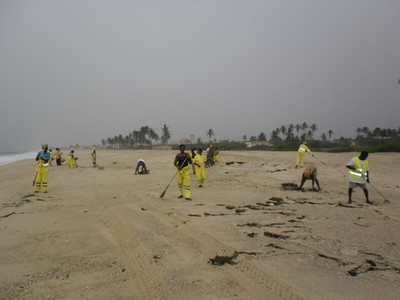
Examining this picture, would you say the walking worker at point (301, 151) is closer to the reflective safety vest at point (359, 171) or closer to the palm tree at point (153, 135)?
the reflective safety vest at point (359, 171)

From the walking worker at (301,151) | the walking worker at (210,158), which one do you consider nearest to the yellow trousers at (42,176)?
the walking worker at (210,158)

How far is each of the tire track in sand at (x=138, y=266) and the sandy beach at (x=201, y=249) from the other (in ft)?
0.05

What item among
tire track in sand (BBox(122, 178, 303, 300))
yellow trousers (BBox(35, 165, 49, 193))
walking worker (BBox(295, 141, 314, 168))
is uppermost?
walking worker (BBox(295, 141, 314, 168))

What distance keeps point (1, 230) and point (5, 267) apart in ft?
8.14

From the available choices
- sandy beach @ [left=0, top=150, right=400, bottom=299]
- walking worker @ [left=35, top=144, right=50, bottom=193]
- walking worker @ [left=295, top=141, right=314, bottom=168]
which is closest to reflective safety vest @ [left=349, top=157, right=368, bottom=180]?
sandy beach @ [left=0, top=150, right=400, bottom=299]

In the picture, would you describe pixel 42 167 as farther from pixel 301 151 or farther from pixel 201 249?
pixel 301 151

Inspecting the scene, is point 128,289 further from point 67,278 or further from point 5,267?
point 5,267

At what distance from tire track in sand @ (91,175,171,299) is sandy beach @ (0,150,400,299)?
0.02 m

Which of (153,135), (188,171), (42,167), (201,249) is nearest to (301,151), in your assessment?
(188,171)

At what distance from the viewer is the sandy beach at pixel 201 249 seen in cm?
404

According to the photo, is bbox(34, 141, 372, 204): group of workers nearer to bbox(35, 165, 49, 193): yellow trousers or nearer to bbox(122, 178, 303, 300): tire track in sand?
bbox(35, 165, 49, 193): yellow trousers

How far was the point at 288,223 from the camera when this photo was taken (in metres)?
7.10

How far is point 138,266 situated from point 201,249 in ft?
4.10

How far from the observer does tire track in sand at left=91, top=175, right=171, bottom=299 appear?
3941mm
